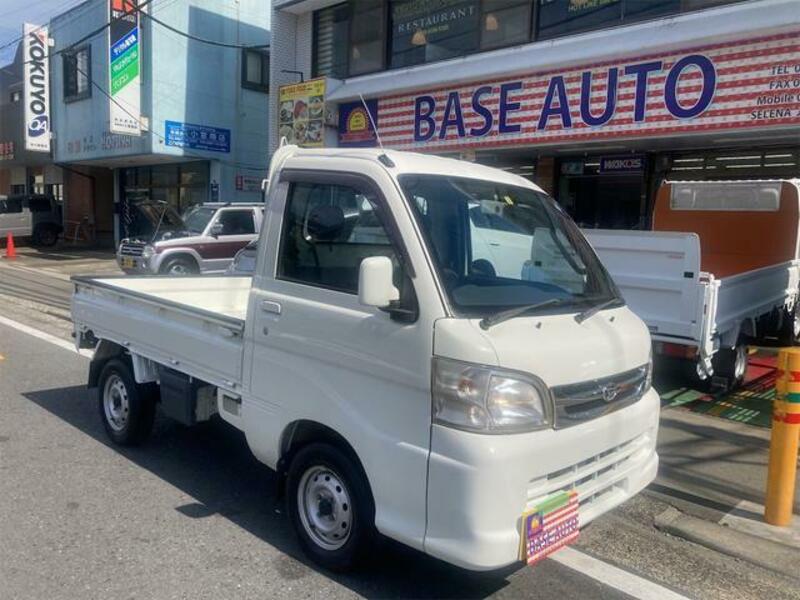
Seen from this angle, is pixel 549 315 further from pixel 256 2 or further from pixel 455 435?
pixel 256 2

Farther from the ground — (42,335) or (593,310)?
(593,310)

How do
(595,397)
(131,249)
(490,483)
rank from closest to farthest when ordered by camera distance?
(490,483)
(595,397)
(131,249)

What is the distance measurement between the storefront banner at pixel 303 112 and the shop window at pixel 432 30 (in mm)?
1942

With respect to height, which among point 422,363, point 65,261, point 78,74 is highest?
point 78,74

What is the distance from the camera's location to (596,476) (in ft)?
11.1

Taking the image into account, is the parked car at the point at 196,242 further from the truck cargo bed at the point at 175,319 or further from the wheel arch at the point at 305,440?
the wheel arch at the point at 305,440

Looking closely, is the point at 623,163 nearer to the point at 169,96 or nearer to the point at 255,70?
the point at 169,96

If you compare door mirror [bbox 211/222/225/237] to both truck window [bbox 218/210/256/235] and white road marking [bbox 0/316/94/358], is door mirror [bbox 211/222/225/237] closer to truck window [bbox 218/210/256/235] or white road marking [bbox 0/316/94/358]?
truck window [bbox 218/210/256/235]

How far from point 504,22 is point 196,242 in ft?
24.6

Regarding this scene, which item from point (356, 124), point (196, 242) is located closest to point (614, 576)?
point (196, 242)

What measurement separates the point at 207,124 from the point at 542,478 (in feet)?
68.0

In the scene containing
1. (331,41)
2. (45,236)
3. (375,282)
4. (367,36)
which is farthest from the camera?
(45,236)

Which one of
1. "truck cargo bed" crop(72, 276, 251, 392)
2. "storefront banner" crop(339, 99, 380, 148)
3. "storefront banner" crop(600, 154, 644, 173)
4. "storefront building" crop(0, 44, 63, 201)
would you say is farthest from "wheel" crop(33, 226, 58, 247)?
"truck cargo bed" crop(72, 276, 251, 392)

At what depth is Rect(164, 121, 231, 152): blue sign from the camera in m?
20.9
